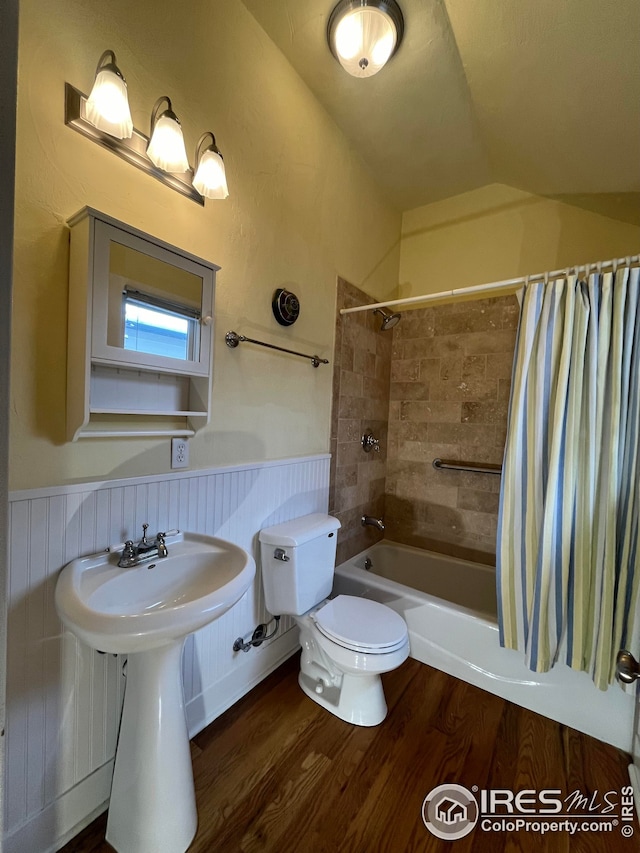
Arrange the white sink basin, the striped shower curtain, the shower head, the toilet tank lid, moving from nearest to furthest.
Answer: the white sink basin < the striped shower curtain < the toilet tank lid < the shower head

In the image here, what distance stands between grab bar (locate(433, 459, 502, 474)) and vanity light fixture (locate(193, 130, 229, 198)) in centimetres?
202

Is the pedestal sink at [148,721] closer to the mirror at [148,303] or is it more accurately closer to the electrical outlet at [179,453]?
the electrical outlet at [179,453]

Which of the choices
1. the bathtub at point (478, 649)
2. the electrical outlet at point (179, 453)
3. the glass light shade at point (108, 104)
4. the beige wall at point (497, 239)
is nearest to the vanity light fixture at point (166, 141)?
the glass light shade at point (108, 104)

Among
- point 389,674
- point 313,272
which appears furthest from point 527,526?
point 313,272

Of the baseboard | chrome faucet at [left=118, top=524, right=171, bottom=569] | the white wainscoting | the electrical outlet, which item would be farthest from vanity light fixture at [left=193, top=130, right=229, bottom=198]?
the baseboard

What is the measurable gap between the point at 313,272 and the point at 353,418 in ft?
2.99

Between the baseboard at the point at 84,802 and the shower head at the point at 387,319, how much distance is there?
6.97ft

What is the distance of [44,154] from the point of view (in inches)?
36.5

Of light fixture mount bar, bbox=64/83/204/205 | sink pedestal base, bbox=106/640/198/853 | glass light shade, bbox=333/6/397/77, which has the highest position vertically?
glass light shade, bbox=333/6/397/77

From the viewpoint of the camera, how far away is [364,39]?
4.32 ft

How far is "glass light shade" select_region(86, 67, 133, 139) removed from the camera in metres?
0.94

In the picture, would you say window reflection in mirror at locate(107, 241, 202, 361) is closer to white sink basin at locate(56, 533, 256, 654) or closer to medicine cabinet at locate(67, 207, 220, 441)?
medicine cabinet at locate(67, 207, 220, 441)

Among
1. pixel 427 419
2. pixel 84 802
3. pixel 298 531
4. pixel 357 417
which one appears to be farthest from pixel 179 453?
pixel 427 419

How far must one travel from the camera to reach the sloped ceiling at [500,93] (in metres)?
1.24
